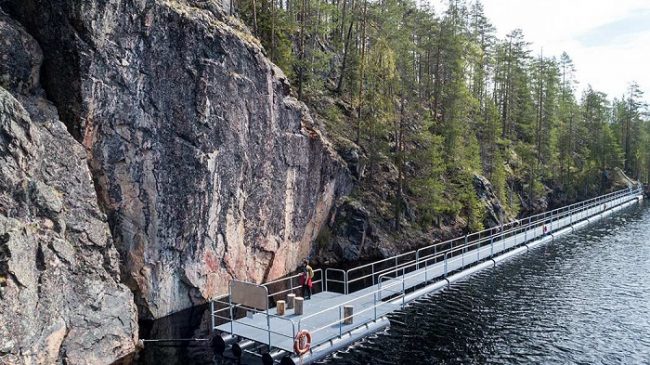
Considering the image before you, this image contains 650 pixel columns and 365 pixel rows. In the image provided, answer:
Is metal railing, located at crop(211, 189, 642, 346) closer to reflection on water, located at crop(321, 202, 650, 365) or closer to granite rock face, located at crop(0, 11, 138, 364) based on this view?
reflection on water, located at crop(321, 202, 650, 365)

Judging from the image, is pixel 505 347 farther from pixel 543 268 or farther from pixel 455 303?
pixel 543 268

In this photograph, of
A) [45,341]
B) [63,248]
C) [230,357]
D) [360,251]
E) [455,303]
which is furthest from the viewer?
[360,251]

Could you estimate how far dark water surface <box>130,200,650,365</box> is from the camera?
2130 centimetres

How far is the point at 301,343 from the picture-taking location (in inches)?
798

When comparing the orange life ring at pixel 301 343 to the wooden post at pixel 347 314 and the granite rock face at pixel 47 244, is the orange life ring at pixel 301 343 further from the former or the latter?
the granite rock face at pixel 47 244

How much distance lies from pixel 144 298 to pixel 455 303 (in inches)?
655

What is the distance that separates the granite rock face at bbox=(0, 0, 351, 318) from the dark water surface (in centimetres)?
386

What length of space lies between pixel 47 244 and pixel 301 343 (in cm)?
1017

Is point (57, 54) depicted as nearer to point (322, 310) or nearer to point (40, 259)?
point (40, 259)

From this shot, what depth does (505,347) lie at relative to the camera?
22.3 m

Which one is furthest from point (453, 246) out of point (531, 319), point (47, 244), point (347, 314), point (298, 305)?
point (47, 244)

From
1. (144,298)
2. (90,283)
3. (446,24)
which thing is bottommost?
(144,298)

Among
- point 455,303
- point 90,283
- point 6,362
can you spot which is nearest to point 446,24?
point 455,303

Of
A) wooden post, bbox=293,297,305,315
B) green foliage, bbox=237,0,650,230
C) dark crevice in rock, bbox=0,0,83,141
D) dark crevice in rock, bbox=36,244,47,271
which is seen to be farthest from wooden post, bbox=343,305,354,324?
green foliage, bbox=237,0,650,230
